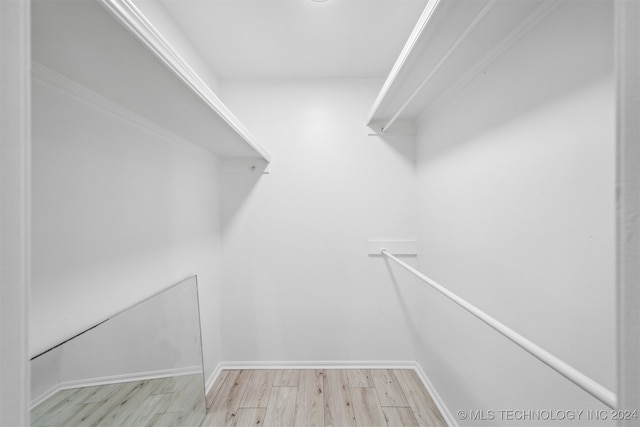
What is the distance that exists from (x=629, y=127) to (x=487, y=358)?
1140 mm

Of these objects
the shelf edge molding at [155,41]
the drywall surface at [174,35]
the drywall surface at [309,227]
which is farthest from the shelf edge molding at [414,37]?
the drywall surface at [174,35]

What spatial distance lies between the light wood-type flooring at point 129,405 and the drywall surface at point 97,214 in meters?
0.16

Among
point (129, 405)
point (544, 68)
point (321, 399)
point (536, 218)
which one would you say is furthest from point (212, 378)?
point (544, 68)

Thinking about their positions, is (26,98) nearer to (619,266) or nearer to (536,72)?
(619,266)

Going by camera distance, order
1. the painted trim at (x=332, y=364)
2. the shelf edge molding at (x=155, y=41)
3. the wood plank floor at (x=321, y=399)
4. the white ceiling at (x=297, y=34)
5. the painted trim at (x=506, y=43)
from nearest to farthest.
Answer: the shelf edge molding at (x=155, y=41)
the painted trim at (x=506, y=43)
the white ceiling at (x=297, y=34)
the wood plank floor at (x=321, y=399)
the painted trim at (x=332, y=364)

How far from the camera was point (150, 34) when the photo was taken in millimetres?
620

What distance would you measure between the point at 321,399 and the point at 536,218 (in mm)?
1557

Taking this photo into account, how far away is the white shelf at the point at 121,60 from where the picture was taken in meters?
0.55

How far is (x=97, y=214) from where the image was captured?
0.92 meters

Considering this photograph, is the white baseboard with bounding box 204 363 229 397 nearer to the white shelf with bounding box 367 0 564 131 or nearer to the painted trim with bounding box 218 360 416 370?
the painted trim with bounding box 218 360 416 370

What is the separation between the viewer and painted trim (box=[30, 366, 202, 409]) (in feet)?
2.33

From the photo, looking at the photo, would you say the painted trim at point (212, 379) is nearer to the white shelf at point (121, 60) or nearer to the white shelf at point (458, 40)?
the white shelf at point (121, 60)

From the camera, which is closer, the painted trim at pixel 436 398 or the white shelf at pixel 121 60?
the white shelf at pixel 121 60

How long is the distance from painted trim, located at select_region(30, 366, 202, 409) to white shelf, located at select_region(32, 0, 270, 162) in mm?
938
